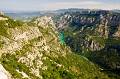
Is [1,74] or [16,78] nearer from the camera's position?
[1,74]

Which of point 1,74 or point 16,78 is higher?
point 1,74
